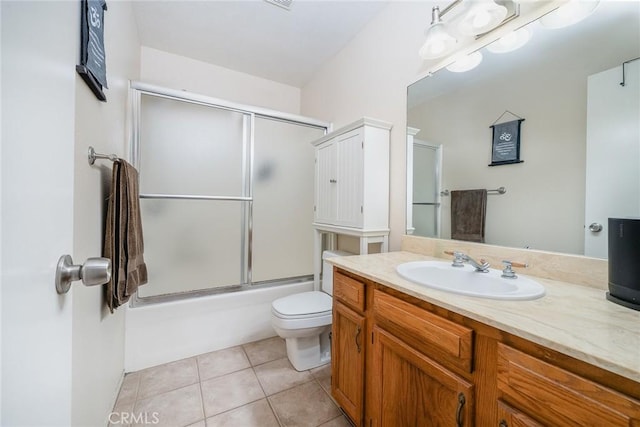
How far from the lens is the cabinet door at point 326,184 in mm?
1967

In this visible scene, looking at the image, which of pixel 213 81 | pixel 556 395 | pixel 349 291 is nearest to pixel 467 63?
pixel 349 291

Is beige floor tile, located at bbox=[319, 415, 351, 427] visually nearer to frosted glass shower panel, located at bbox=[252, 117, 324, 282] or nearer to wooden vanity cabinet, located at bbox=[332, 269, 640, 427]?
wooden vanity cabinet, located at bbox=[332, 269, 640, 427]

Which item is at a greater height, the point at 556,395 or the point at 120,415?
the point at 556,395

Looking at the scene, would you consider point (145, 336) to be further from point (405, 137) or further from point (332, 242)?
point (405, 137)

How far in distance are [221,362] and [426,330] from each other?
163 cm

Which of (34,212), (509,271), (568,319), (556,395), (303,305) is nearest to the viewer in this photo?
(34,212)

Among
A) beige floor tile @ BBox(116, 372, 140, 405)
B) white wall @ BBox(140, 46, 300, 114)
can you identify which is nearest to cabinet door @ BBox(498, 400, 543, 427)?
beige floor tile @ BBox(116, 372, 140, 405)

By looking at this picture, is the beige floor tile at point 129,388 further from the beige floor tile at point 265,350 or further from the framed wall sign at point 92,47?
the framed wall sign at point 92,47

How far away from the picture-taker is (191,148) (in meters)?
1.94

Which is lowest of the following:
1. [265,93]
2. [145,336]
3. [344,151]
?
[145,336]

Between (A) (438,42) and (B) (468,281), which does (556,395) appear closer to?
(B) (468,281)

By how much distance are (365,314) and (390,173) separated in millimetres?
1016

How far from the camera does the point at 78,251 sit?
2.97 feet

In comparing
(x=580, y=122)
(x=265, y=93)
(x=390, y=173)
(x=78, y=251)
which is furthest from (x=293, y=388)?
(x=265, y=93)
